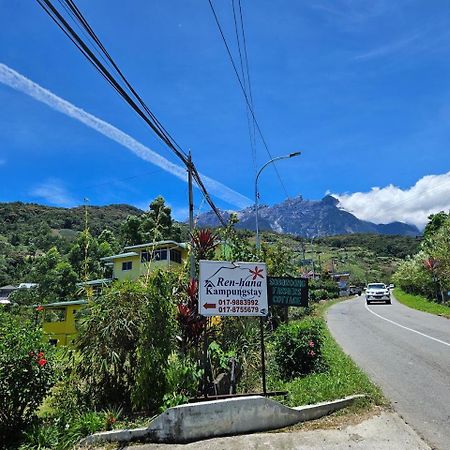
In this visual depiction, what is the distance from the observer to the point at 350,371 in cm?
869

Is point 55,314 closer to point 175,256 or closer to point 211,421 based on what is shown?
point 175,256

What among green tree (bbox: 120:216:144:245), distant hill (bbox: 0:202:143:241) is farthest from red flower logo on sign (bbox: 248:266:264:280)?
distant hill (bbox: 0:202:143:241)

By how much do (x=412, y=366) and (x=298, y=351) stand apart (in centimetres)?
341

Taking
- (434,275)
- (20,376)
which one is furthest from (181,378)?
(434,275)

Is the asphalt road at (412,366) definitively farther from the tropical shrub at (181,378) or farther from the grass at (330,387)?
the tropical shrub at (181,378)

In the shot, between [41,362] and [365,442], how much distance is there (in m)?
4.76

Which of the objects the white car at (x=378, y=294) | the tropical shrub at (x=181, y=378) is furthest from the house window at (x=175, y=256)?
the tropical shrub at (x=181, y=378)

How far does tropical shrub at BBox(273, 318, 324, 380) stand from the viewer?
8.62m

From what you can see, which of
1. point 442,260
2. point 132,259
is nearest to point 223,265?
point 442,260

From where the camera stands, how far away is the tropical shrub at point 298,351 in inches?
340

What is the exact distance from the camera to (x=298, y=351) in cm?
868

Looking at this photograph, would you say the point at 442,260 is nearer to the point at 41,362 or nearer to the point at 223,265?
the point at 223,265

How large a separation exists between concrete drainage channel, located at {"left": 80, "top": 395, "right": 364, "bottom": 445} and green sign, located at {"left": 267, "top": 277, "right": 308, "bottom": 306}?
8.19 ft

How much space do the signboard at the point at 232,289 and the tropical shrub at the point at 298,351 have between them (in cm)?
164
